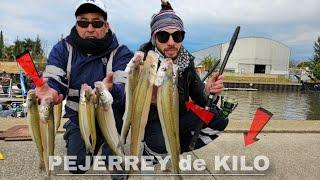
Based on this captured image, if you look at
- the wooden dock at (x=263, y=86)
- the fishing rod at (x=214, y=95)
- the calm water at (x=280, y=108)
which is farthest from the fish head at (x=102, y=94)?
the wooden dock at (x=263, y=86)

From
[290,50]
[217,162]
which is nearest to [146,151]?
[217,162]

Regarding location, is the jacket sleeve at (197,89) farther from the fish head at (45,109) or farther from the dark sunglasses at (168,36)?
the fish head at (45,109)

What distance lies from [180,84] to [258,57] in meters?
94.2

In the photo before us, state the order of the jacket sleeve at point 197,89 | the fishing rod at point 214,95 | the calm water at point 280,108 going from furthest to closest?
the calm water at point 280,108, the jacket sleeve at point 197,89, the fishing rod at point 214,95

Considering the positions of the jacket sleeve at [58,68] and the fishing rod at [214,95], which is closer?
the jacket sleeve at [58,68]

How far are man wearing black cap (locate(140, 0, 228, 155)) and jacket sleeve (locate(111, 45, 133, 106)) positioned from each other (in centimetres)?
24

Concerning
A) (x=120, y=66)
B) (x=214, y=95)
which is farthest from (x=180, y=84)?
(x=120, y=66)

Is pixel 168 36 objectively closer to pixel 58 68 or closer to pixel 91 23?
pixel 91 23

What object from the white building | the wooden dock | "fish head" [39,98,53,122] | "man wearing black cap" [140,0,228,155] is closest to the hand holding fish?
"fish head" [39,98,53,122]

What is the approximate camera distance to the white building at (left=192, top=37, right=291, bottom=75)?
9506 centimetres

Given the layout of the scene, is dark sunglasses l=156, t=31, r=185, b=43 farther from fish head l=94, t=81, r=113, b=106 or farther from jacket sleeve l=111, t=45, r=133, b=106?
fish head l=94, t=81, r=113, b=106

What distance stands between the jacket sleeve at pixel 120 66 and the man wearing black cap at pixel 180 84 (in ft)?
0.78

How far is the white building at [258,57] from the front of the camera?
9506 centimetres

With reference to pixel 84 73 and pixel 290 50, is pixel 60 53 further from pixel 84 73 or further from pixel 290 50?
pixel 290 50
